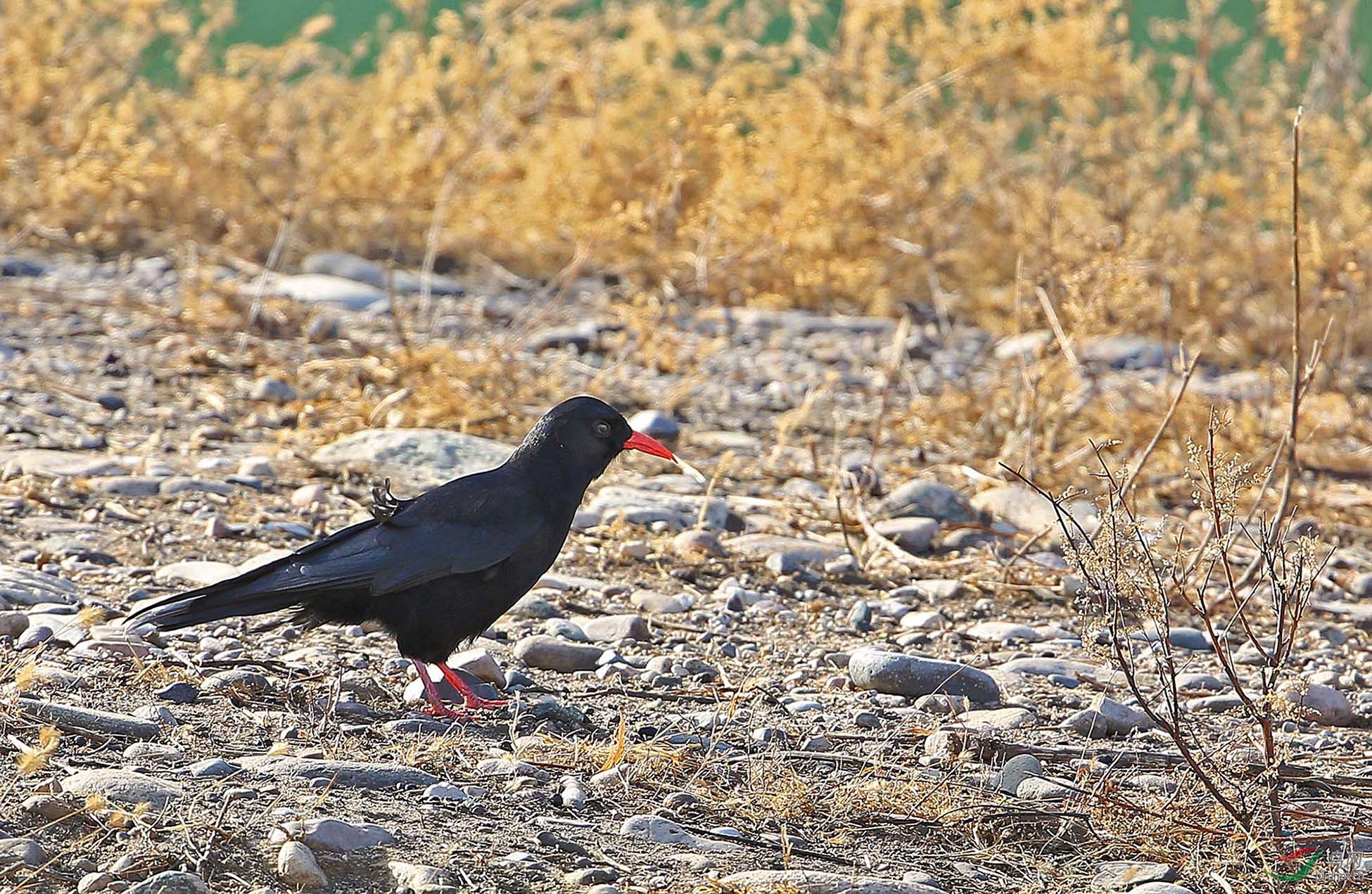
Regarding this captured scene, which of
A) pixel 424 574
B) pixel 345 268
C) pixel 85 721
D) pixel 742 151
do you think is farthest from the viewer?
pixel 345 268

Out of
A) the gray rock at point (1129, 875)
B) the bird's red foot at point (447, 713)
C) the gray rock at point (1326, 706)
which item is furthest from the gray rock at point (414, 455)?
the gray rock at point (1129, 875)

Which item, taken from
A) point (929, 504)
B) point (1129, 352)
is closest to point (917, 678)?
point (929, 504)

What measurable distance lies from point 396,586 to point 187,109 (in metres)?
6.74

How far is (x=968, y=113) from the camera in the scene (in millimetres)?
8258

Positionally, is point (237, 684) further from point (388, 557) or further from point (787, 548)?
point (787, 548)

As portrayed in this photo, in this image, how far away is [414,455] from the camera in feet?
17.4

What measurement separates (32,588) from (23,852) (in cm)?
161

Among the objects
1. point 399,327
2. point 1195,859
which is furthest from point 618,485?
point 1195,859

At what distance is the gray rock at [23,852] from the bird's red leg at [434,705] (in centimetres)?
101

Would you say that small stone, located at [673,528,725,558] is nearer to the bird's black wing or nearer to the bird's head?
the bird's head

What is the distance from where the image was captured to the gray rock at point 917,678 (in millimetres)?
3664

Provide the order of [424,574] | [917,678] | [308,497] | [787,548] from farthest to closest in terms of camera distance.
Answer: [308,497] < [787,548] < [917,678] < [424,574]

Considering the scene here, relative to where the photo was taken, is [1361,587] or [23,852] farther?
[1361,587]

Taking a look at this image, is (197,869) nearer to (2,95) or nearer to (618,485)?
(618,485)
